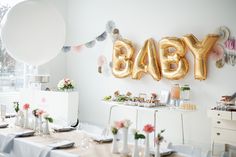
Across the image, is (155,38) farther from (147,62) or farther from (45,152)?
(45,152)

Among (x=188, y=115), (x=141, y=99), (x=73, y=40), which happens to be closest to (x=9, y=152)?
(x=141, y=99)

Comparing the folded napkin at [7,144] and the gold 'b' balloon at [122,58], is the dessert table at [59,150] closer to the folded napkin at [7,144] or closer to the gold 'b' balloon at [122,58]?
the folded napkin at [7,144]

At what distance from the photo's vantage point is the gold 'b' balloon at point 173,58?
202 inches

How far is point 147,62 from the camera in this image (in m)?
5.74

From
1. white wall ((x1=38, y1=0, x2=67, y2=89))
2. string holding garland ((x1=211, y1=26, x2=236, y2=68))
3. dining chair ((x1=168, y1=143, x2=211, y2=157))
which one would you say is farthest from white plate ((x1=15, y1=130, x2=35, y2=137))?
white wall ((x1=38, y1=0, x2=67, y2=89))

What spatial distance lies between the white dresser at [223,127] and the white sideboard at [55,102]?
8.01ft

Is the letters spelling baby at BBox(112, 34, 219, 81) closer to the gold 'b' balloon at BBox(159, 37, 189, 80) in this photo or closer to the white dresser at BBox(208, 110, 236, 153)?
the gold 'b' balloon at BBox(159, 37, 189, 80)

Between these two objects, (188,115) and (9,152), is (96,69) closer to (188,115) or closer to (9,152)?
(188,115)

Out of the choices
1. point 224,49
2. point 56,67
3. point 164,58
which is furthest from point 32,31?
point 56,67

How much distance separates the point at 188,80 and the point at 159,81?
1.84ft

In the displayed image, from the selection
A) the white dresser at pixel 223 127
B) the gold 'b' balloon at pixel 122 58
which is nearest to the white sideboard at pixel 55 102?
the gold 'b' balloon at pixel 122 58

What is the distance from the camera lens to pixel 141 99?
5.36 metres

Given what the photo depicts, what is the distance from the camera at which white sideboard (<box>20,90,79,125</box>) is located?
5.67 m

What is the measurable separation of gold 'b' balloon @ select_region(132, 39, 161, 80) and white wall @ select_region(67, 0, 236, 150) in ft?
0.63
